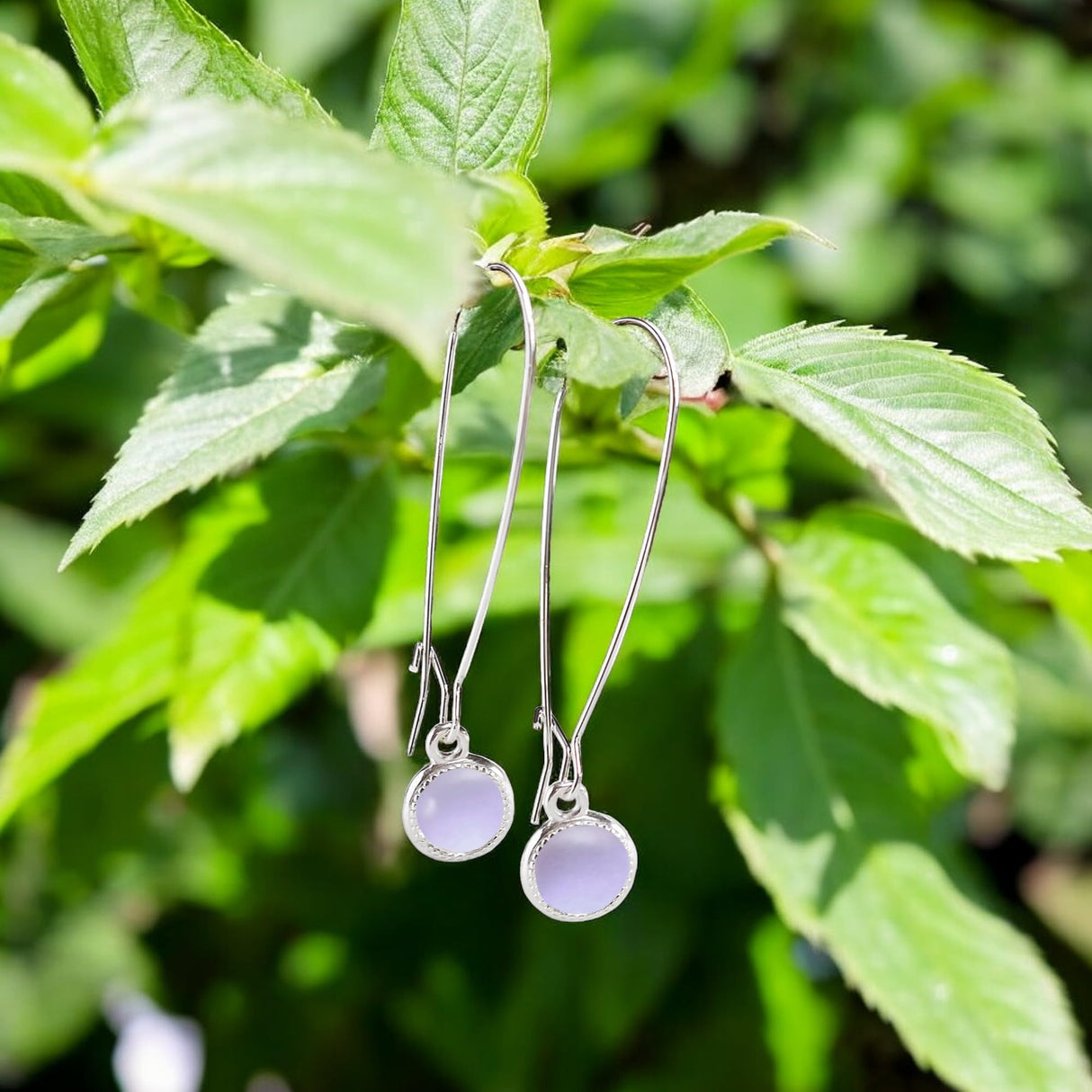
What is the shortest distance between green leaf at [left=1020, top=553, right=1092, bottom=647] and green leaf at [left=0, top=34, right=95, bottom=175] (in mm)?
509

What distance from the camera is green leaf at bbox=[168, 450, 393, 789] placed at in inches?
28.0

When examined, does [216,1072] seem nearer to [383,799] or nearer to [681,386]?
[383,799]

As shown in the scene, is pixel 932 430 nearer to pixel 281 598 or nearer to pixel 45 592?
pixel 281 598

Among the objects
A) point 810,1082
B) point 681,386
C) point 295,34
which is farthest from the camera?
point 295,34

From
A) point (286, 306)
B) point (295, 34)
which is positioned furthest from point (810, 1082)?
point (295, 34)

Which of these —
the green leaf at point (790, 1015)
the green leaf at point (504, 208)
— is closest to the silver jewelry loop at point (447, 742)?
the green leaf at point (504, 208)

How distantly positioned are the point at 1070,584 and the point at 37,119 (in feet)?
1.84

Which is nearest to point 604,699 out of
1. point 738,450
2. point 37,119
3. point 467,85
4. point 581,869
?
point 738,450

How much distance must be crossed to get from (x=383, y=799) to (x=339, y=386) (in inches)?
29.3

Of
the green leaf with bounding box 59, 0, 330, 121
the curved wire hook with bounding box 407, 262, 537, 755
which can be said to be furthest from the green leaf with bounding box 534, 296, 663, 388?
the green leaf with bounding box 59, 0, 330, 121

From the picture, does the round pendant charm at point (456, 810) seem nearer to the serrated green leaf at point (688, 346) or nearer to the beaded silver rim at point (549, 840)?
the beaded silver rim at point (549, 840)

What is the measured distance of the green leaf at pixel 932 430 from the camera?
1.75ft

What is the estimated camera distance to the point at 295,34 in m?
1.23

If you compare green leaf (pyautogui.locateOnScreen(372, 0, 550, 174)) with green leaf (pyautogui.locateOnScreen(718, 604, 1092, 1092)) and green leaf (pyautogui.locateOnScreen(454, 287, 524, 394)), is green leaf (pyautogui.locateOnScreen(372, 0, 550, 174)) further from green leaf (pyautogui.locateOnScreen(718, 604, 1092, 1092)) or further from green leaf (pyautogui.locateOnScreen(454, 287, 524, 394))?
green leaf (pyautogui.locateOnScreen(718, 604, 1092, 1092))
